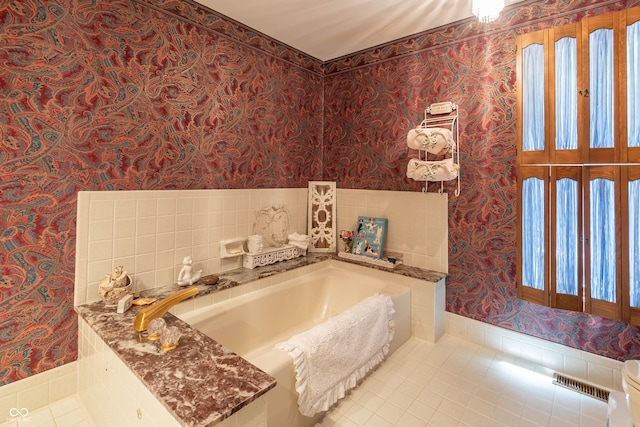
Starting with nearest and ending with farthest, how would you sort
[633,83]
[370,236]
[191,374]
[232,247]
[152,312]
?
[191,374], [152,312], [633,83], [232,247], [370,236]

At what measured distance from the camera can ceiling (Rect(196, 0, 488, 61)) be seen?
2168 mm

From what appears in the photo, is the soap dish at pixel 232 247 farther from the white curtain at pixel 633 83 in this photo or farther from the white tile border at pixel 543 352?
the white curtain at pixel 633 83

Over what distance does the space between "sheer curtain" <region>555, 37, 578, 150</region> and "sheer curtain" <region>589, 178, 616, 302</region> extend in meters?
0.29

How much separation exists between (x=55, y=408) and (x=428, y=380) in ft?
7.07

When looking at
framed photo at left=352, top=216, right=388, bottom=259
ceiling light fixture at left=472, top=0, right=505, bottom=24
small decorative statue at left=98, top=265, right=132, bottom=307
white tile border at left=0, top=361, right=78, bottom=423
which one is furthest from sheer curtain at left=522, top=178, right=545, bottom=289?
white tile border at left=0, top=361, right=78, bottom=423

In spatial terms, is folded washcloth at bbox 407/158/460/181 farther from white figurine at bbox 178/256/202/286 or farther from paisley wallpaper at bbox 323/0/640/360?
white figurine at bbox 178/256/202/286

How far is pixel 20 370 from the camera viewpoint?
1.59m

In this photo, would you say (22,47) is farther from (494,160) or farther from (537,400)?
(537,400)

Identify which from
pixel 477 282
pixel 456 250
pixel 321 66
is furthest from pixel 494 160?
pixel 321 66

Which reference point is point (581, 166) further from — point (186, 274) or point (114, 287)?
point (114, 287)

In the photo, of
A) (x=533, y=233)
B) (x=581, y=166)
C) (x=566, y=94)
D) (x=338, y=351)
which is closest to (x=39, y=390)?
(x=338, y=351)

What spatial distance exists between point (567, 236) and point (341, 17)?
219 cm

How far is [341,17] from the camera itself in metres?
2.36

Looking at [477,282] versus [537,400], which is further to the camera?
[477,282]
